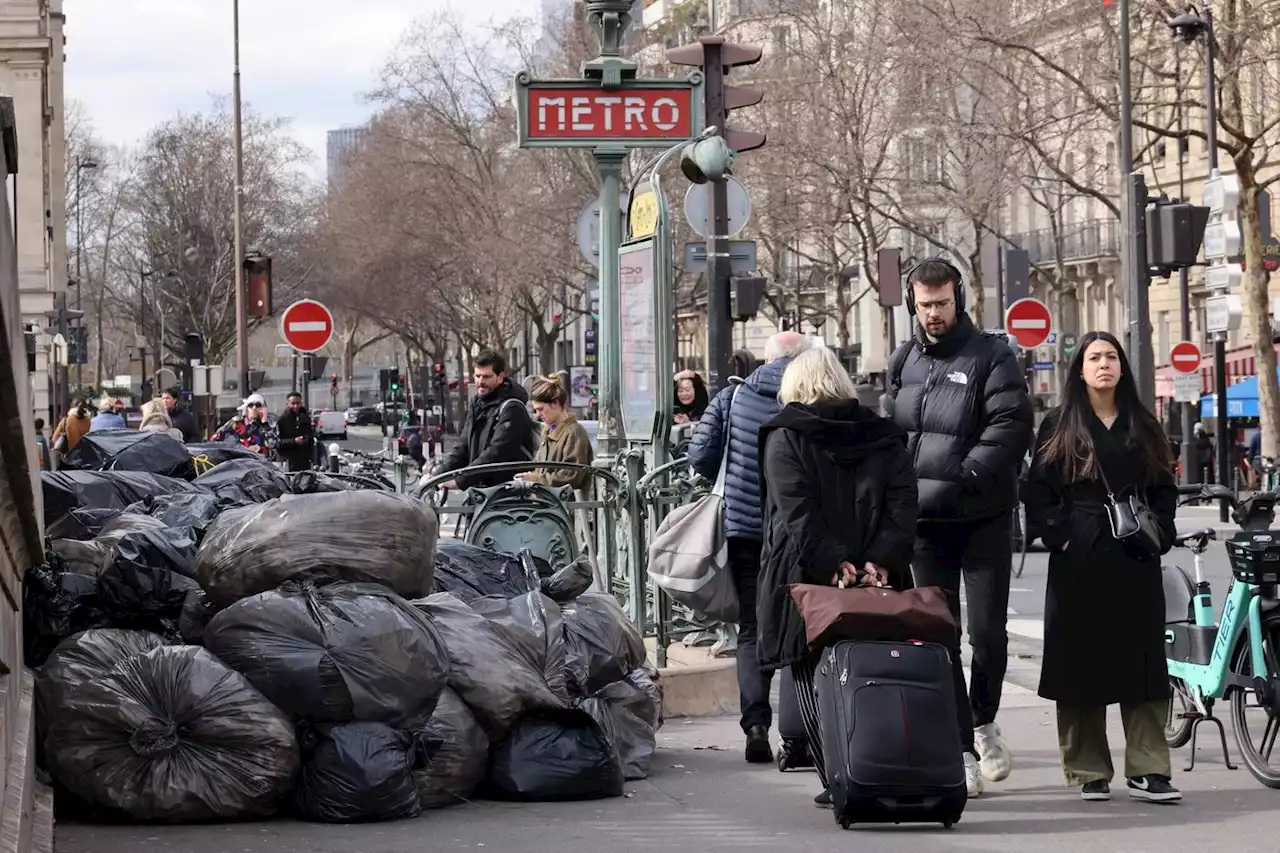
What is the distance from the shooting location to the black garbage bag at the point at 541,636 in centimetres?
809

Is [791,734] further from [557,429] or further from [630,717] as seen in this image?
[557,429]

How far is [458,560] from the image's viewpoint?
29.8ft

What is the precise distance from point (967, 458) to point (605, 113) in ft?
16.6

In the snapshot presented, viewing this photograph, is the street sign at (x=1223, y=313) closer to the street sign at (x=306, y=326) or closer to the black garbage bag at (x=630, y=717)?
the street sign at (x=306, y=326)

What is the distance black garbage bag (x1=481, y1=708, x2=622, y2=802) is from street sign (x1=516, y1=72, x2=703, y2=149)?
5023 millimetres

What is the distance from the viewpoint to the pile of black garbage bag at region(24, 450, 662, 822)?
7.09 meters

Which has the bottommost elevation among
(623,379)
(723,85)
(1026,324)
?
(623,379)

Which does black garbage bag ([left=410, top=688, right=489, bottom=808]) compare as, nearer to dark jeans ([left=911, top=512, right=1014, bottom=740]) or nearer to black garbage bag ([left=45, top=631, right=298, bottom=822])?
black garbage bag ([left=45, top=631, right=298, bottom=822])

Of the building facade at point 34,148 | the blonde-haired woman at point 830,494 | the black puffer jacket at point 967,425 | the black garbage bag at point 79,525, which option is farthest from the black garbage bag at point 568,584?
the building facade at point 34,148

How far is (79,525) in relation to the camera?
870cm

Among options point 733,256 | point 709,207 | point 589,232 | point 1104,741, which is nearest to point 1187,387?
point 733,256

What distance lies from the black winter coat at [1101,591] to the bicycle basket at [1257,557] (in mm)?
349

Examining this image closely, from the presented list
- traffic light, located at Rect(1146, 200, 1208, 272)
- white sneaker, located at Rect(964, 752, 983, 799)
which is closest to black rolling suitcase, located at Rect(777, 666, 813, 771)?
white sneaker, located at Rect(964, 752, 983, 799)

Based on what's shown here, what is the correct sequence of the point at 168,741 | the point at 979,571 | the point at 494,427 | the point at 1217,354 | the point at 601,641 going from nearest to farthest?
1. the point at 168,741
2. the point at 979,571
3. the point at 601,641
4. the point at 494,427
5. the point at 1217,354
